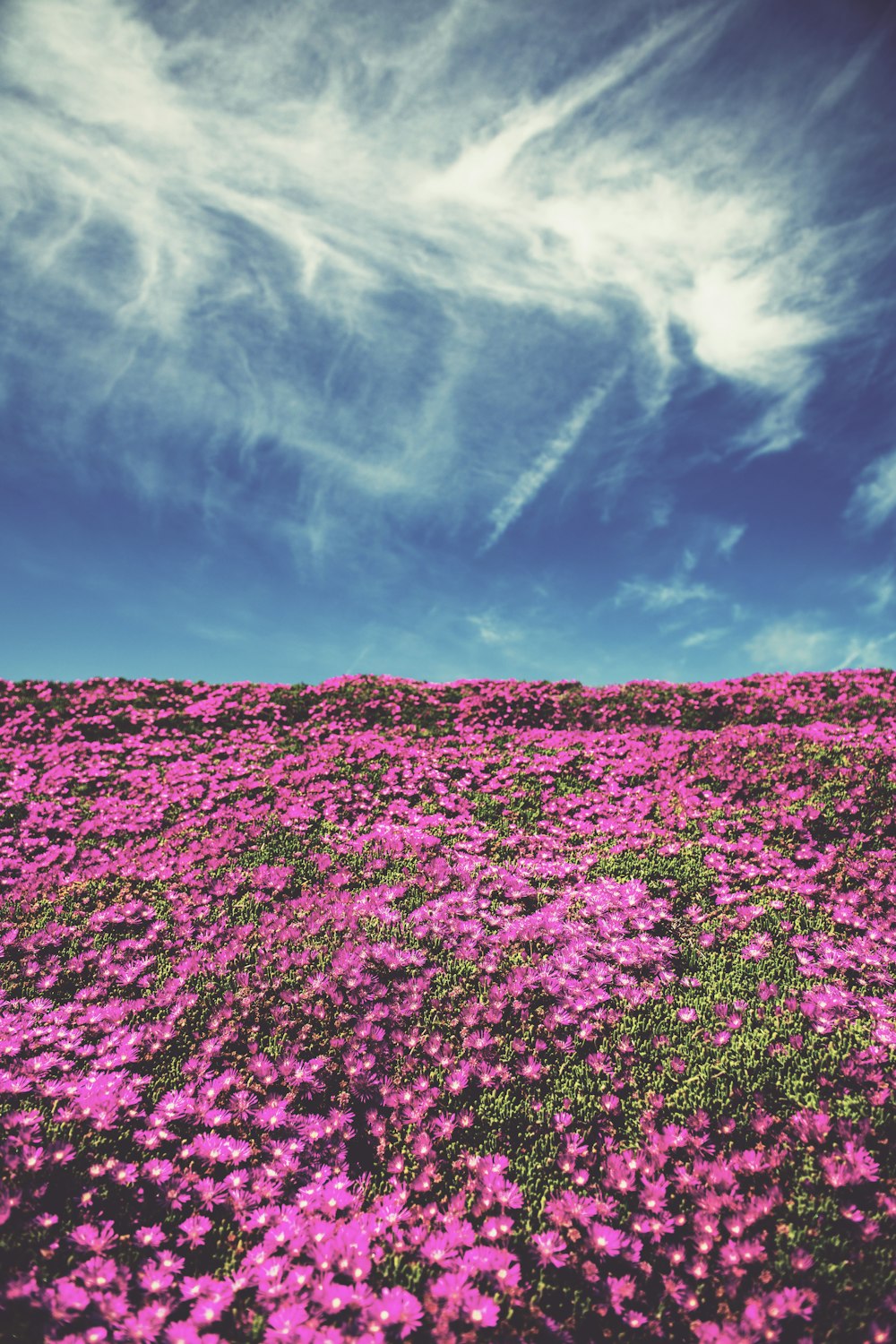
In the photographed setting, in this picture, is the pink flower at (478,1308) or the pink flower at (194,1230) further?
the pink flower at (194,1230)

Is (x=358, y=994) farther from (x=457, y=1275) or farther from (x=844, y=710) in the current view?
(x=844, y=710)

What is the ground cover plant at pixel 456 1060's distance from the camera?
10.8 ft

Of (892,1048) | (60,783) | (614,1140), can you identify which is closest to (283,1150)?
(614,1140)

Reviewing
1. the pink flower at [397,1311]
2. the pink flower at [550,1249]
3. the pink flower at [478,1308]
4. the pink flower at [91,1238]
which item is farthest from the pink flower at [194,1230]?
the pink flower at [550,1249]

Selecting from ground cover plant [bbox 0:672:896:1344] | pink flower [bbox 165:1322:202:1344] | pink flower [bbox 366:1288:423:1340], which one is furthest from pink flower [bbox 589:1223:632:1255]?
pink flower [bbox 165:1322:202:1344]

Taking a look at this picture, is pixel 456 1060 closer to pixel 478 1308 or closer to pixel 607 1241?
pixel 607 1241

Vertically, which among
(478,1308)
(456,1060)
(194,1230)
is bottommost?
(478,1308)

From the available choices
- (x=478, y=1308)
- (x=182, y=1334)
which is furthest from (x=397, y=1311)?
(x=182, y=1334)

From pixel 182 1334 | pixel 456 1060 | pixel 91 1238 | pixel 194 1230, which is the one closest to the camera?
pixel 182 1334

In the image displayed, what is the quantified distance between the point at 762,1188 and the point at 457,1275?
1810 mm

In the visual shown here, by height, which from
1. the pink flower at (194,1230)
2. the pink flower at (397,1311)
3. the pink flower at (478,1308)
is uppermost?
the pink flower at (194,1230)

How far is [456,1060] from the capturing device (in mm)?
4867

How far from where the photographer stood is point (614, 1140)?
13.8 feet

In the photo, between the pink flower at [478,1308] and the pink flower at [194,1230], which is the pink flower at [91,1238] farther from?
the pink flower at [478,1308]
